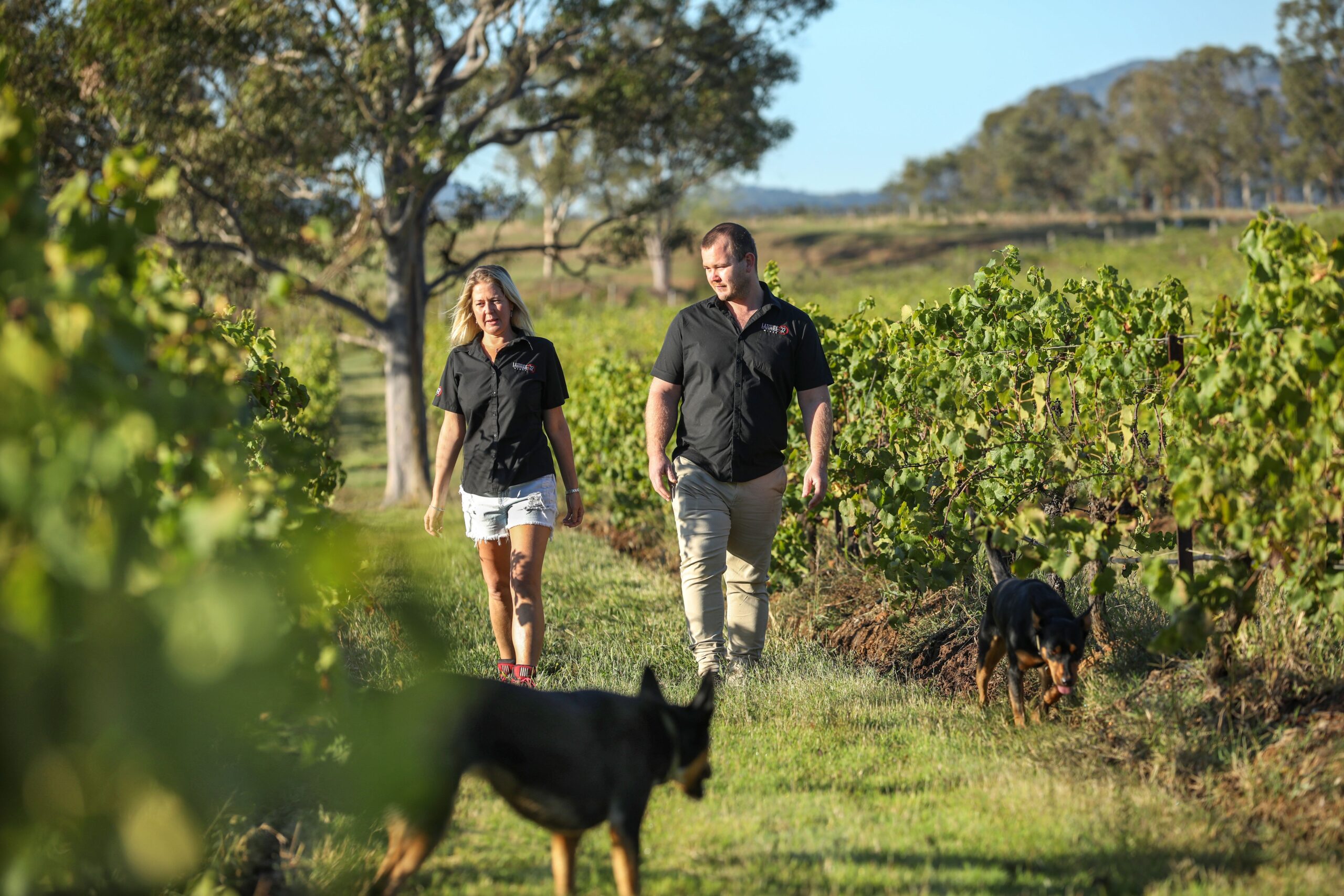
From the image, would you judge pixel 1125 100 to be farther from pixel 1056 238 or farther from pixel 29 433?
pixel 29 433

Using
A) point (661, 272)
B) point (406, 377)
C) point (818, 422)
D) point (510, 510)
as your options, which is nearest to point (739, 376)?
point (818, 422)

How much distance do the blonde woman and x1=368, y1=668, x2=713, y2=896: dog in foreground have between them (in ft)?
7.12

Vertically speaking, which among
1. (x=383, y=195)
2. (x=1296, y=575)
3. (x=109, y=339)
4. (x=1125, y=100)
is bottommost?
(x=1296, y=575)

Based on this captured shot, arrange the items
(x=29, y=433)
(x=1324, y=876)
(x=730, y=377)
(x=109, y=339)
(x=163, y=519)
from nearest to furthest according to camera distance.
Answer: (x=29, y=433) < (x=109, y=339) < (x=163, y=519) < (x=1324, y=876) < (x=730, y=377)

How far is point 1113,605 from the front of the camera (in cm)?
→ 573

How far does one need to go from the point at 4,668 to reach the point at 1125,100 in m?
97.8

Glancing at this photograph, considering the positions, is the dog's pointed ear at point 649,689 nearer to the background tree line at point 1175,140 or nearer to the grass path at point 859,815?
the grass path at point 859,815

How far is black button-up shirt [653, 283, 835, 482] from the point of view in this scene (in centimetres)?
504

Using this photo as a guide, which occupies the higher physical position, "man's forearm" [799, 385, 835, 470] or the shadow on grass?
"man's forearm" [799, 385, 835, 470]

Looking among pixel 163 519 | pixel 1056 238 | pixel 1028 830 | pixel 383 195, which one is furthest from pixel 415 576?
pixel 1056 238

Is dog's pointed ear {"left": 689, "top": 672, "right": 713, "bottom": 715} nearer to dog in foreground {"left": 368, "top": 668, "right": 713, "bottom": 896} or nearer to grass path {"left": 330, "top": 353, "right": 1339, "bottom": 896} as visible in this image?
dog in foreground {"left": 368, "top": 668, "right": 713, "bottom": 896}

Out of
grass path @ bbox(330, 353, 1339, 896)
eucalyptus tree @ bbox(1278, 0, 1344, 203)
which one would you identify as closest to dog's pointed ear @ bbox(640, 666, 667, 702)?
grass path @ bbox(330, 353, 1339, 896)

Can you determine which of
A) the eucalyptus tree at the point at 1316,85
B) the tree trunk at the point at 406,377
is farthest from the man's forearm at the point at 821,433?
the eucalyptus tree at the point at 1316,85

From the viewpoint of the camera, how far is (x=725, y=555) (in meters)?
5.29
